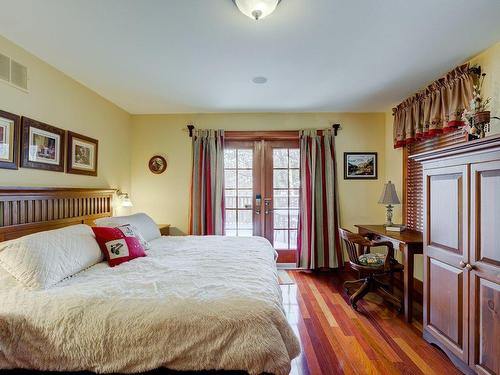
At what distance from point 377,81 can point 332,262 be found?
8.34 ft

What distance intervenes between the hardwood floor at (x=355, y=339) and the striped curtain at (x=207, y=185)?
1.52 metres

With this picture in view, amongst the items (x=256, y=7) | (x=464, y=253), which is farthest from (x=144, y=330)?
(x=464, y=253)

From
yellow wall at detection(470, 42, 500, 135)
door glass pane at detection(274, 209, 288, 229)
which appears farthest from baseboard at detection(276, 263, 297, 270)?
yellow wall at detection(470, 42, 500, 135)

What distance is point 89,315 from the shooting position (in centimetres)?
136

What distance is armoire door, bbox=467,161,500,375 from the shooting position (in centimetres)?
159

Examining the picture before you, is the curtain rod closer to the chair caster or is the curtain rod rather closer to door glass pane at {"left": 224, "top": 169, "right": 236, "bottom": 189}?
door glass pane at {"left": 224, "top": 169, "right": 236, "bottom": 189}

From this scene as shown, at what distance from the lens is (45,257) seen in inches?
68.0

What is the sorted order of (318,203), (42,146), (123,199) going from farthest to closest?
(318,203) → (123,199) → (42,146)

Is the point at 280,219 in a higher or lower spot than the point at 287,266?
higher

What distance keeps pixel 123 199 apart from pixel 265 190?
2.09 m

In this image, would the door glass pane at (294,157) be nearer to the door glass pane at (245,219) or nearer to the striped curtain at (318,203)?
the striped curtain at (318,203)

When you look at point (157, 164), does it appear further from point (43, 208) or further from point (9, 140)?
point (9, 140)

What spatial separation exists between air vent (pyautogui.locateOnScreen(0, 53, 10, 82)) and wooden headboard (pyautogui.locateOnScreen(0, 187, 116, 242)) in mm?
924

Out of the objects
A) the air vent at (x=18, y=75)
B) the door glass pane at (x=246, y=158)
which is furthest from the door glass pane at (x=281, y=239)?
the air vent at (x=18, y=75)
